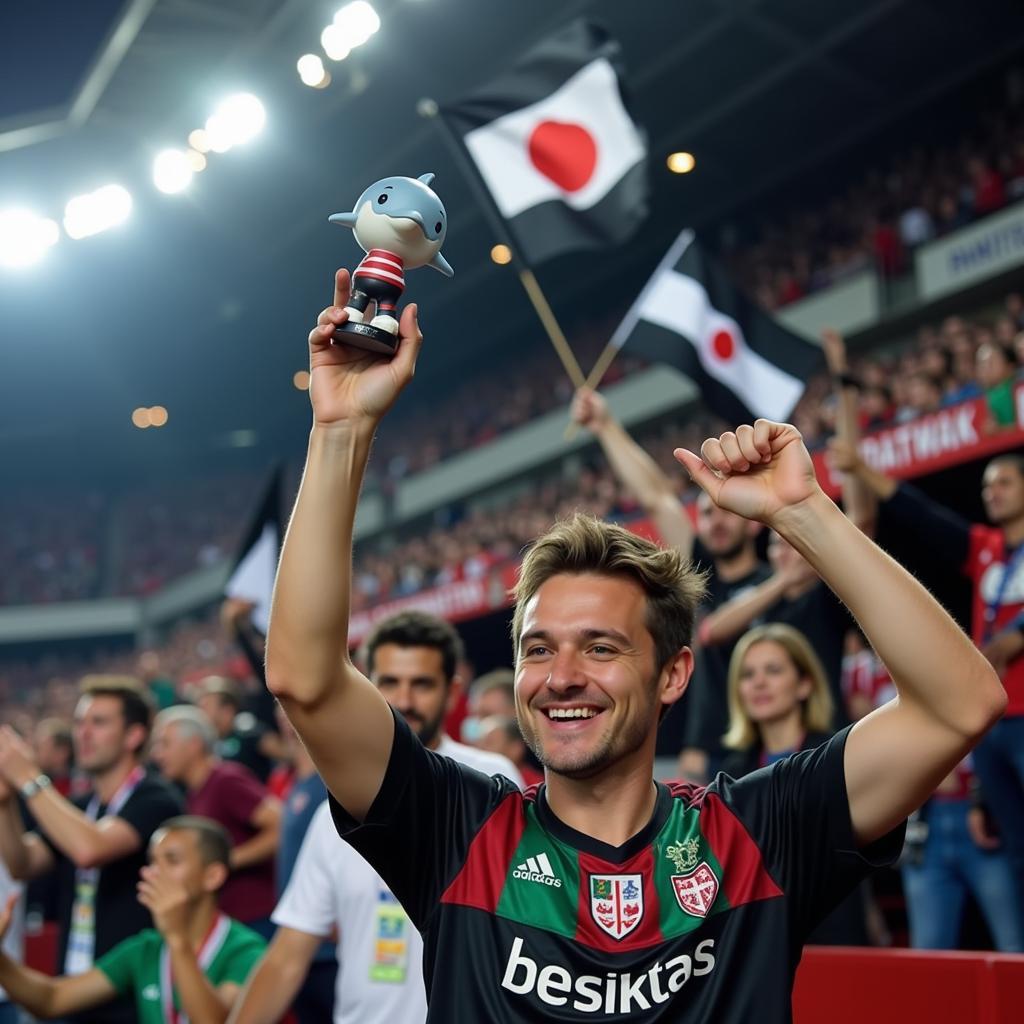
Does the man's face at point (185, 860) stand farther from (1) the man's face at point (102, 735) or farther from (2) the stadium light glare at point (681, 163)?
(2) the stadium light glare at point (681, 163)

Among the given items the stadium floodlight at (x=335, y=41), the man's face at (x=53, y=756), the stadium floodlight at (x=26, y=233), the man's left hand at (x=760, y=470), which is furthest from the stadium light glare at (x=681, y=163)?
the man's left hand at (x=760, y=470)

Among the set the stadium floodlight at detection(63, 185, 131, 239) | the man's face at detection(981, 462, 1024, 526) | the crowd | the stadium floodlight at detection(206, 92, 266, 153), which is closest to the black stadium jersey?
the man's face at detection(981, 462, 1024, 526)

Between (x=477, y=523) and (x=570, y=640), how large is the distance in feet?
52.6

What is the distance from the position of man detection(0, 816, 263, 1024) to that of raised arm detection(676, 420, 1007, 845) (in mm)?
2462

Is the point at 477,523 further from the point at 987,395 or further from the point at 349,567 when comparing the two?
the point at 349,567

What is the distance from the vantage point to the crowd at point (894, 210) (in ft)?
45.8

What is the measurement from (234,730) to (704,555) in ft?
11.9

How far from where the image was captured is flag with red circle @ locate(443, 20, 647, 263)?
18.8 feet

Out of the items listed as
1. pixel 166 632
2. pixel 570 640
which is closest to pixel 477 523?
pixel 166 632

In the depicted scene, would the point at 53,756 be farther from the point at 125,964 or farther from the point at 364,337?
the point at 364,337

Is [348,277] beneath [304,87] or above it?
beneath


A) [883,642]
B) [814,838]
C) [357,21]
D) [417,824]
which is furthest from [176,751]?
[357,21]

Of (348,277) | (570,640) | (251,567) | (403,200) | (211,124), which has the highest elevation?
(211,124)

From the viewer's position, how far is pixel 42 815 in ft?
13.8
